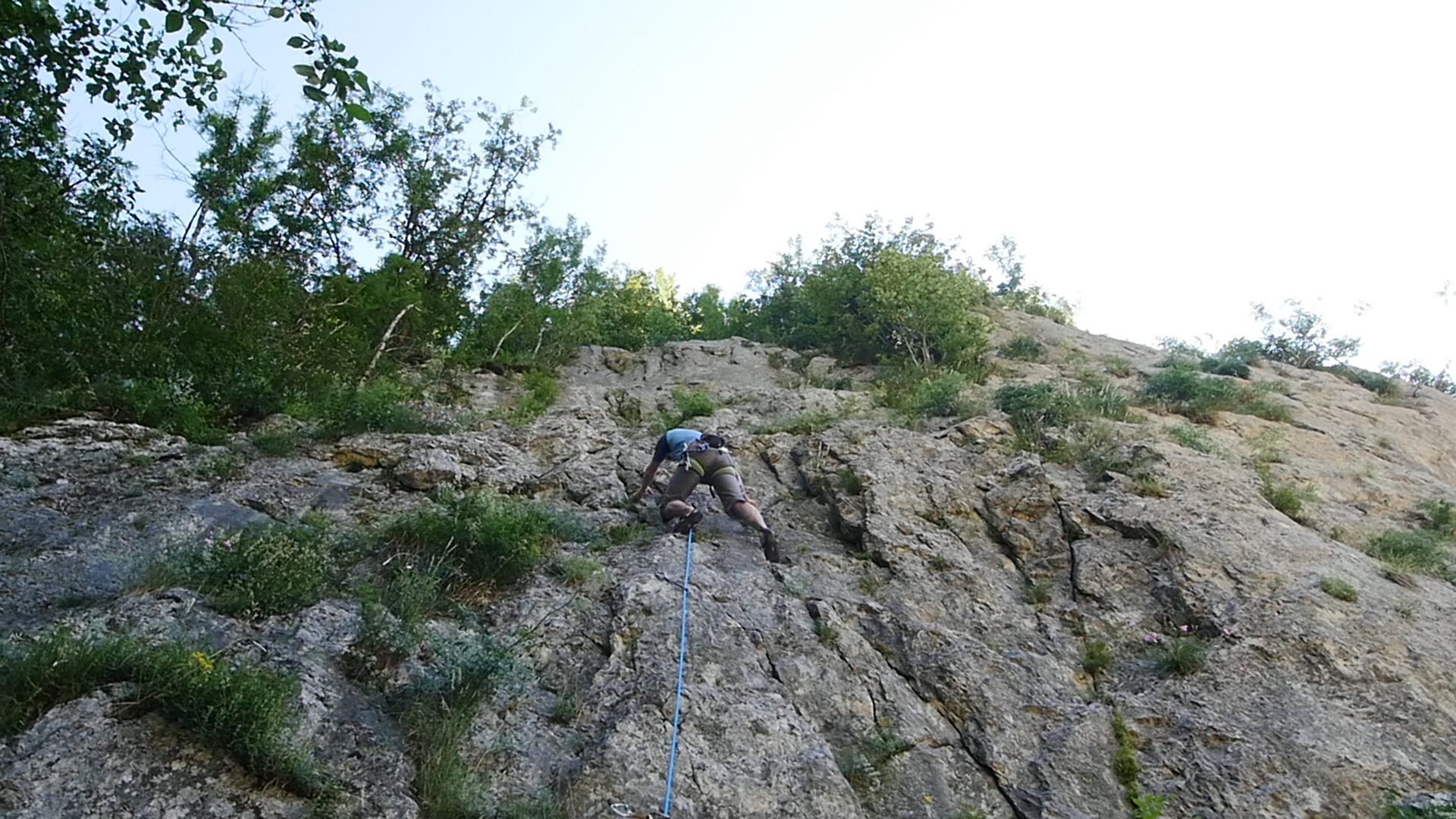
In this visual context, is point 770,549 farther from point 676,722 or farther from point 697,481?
point 676,722

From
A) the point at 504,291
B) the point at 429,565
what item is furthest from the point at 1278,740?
the point at 504,291

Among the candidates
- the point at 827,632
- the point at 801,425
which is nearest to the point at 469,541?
the point at 827,632

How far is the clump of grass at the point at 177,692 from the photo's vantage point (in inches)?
183

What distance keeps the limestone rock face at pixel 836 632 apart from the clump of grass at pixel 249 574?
0.15m

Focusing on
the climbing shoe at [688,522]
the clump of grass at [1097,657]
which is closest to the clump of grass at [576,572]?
the climbing shoe at [688,522]

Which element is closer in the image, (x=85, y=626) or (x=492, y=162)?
(x=85, y=626)

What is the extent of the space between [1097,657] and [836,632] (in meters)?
2.24

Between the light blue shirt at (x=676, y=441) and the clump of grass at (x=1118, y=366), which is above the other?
the clump of grass at (x=1118, y=366)

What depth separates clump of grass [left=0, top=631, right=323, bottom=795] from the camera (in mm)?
4656

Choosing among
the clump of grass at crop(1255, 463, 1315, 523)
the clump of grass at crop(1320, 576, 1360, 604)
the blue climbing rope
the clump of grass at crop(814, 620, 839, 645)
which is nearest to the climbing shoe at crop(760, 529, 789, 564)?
the blue climbing rope

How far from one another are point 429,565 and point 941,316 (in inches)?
456

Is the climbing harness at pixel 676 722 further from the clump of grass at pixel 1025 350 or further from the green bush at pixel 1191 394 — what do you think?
the clump of grass at pixel 1025 350

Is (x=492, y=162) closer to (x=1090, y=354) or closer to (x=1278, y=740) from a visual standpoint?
(x=1090, y=354)

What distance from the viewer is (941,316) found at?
16.2m
